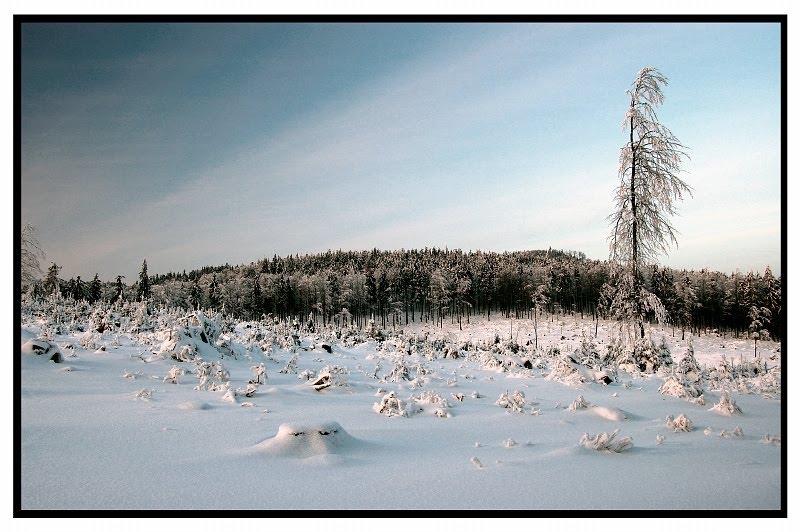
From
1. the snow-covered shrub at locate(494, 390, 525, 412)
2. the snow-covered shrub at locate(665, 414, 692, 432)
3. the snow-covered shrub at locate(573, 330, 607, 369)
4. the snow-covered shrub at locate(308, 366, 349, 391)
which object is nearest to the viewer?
the snow-covered shrub at locate(665, 414, 692, 432)

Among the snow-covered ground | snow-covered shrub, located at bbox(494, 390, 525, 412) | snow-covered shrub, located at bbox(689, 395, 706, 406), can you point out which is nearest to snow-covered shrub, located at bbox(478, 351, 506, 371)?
the snow-covered ground

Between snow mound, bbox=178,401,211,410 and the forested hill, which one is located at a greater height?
snow mound, bbox=178,401,211,410

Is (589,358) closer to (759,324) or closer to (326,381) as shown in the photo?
(326,381)

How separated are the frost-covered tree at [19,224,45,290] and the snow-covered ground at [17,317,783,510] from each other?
2.04 m

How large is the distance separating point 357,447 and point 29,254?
7996 millimetres

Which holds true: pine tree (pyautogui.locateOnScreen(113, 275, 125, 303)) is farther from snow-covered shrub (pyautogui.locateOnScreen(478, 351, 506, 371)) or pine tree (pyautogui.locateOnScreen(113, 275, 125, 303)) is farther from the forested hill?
the forested hill

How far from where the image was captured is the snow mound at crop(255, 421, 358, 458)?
13.7ft

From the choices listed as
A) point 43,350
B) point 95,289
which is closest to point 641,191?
point 43,350

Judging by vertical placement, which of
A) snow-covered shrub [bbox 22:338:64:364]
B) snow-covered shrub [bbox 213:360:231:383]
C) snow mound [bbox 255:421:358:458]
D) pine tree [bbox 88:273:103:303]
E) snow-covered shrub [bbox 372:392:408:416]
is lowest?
pine tree [bbox 88:273:103:303]

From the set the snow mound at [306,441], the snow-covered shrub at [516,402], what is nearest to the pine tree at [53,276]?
the snow mound at [306,441]

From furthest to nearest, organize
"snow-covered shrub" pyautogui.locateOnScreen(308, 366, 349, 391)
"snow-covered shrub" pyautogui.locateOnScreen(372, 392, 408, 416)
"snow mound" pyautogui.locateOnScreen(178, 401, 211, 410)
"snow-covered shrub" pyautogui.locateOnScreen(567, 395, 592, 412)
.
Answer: "snow-covered shrub" pyautogui.locateOnScreen(308, 366, 349, 391) → "snow-covered shrub" pyautogui.locateOnScreen(567, 395, 592, 412) → "snow-covered shrub" pyautogui.locateOnScreen(372, 392, 408, 416) → "snow mound" pyautogui.locateOnScreen(178, 401, 211, 410)

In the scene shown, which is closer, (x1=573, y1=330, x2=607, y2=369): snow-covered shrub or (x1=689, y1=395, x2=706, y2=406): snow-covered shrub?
(x1=689, y1=395, x2=706, y2=406): snow-covered shrub

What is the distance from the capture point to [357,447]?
14.8 feet
